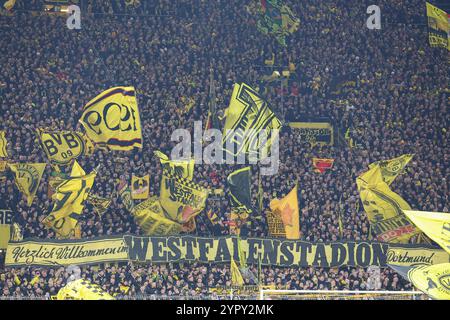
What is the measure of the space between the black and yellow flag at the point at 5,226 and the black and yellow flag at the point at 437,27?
627 inches

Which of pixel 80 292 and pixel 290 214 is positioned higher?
pixel 290 214

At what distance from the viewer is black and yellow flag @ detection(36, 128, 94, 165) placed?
23734 millimetres

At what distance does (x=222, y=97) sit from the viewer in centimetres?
2670

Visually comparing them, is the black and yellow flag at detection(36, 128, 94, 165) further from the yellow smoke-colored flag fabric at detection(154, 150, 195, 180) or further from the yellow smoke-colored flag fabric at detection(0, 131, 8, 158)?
the yellow smoke-colored flag fabric at detection(154, 150, 195, 180)

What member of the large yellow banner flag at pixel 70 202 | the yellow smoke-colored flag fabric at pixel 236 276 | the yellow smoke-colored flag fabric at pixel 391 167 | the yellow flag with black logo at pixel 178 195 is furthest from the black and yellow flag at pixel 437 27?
the large yellow banner flag at pixel 70 202

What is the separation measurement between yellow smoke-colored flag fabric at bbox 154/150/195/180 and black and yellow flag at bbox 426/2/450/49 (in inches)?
447

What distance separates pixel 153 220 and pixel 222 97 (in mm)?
5826

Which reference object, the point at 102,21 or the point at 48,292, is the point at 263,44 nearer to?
the point at 102,21

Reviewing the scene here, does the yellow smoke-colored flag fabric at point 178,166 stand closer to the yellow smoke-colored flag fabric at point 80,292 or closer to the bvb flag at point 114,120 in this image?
the bvb flag at point 114,120

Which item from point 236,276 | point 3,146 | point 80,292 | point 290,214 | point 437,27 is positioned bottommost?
point 236,276

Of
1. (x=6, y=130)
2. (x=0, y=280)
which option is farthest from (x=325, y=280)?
(x=6, y=130)

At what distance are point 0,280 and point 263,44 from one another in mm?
12640

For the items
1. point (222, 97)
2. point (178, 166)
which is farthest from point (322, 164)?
point (178, 166)

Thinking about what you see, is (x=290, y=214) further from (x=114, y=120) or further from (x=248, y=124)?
(x=114, y=120)
